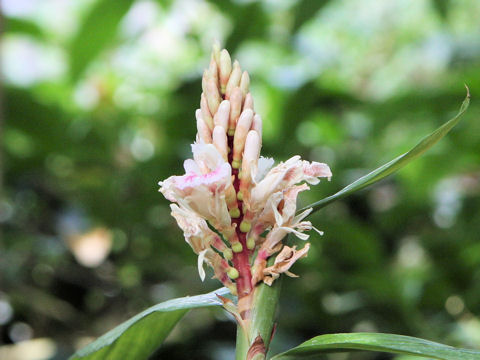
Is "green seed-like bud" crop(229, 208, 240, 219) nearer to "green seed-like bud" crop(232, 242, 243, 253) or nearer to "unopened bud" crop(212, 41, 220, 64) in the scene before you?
"green seed-like bud" crop(232, 242, 243, 253)

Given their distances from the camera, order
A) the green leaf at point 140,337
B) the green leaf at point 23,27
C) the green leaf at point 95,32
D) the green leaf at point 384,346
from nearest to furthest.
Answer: the green leaf at point 384,346 → the green leaf at point 140,337 → the green leaf at point 95,32 → the green leaf at point 23,27

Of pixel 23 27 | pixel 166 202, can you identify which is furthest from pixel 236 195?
pixel 23 27

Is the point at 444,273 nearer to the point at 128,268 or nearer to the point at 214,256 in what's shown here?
the point at 128,268

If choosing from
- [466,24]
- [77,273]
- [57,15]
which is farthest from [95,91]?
[466,24]

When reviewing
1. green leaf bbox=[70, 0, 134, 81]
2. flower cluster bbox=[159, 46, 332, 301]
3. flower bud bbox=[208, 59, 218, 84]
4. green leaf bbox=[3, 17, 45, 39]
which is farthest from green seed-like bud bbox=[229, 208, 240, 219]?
green leaf bbox=[3, 17, 45, 39]

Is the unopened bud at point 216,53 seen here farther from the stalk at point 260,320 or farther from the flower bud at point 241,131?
the stalk at point 260,320

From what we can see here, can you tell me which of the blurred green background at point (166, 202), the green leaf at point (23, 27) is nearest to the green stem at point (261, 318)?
the blurred green background at point (166, 202)

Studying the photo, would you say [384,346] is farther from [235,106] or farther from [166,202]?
[166,202]
